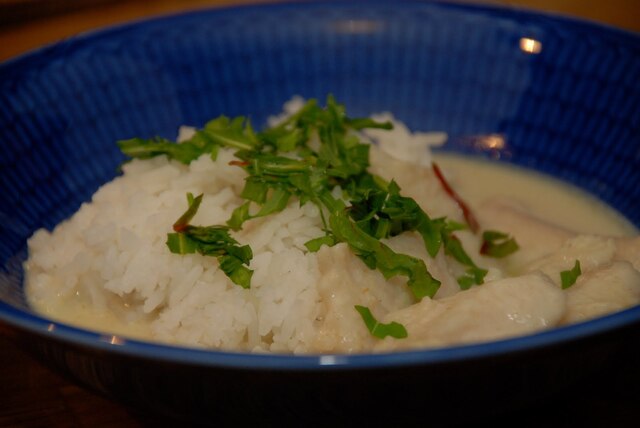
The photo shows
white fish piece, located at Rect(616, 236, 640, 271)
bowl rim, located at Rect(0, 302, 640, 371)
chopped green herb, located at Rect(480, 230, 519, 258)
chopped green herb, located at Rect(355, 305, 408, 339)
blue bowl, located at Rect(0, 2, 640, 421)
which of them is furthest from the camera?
blue bowl, located at Rect(0, 2, 640, 421)

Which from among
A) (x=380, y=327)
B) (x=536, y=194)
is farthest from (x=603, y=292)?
(x=536, y=194)

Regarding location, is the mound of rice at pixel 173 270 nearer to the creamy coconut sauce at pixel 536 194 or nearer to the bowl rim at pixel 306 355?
the bowl rim at pixel 306 355

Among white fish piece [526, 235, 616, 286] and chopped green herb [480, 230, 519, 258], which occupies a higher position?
white fish piece [526, 235, 616, 286]

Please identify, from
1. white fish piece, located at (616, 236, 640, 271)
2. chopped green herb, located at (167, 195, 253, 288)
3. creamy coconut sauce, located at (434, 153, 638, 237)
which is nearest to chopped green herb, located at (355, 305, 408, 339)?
chopped green herb, located at (167, 195, 253, 288)

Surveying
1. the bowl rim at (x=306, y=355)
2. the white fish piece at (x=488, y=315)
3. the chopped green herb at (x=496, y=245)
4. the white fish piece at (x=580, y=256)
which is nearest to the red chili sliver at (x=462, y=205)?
the chopped green herb at (x=496, y=245)

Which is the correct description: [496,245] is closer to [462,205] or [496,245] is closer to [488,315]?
[462,205]

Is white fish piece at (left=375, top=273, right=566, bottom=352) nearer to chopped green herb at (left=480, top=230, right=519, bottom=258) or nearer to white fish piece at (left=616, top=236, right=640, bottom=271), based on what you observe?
white fish piece at (left=616, top=236, right=640, bottom=271)

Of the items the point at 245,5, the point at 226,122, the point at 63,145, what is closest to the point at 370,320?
the point at 226,122
